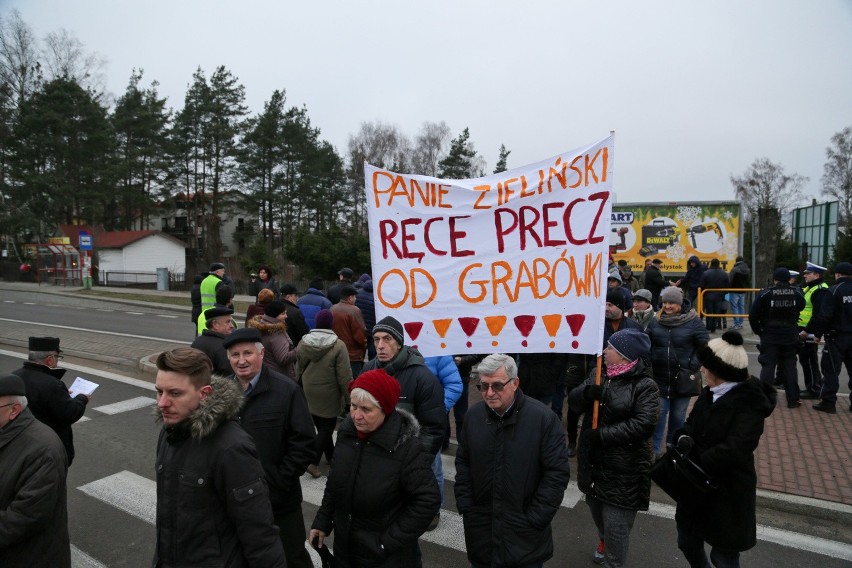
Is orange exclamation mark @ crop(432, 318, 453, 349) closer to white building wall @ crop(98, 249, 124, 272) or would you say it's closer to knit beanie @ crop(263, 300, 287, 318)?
knit beanie @ crop(263, 300, 287, 318)

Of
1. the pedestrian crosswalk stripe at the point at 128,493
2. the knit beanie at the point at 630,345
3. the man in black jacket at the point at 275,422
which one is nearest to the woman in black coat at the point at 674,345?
the knit beanie at the point at 630,345

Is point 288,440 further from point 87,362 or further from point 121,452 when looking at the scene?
point 87,362

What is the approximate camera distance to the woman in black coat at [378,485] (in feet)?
9.11

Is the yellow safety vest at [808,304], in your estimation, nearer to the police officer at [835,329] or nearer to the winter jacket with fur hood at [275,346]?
the police officer at [835,329]

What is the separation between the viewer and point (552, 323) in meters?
4.32

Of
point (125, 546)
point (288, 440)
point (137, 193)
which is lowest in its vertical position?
point (125, 546)

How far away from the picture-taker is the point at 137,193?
4303cm

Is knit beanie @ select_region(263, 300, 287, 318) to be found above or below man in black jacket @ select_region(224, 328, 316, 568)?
above

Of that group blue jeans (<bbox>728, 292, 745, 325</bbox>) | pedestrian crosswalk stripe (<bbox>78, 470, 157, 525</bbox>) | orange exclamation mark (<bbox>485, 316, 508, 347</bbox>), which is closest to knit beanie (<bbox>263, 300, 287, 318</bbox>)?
pedestrian crosswalk stripe (<bbox>78, 470, 157, 525</bbox>)

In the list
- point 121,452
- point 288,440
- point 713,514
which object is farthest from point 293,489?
point 121,452

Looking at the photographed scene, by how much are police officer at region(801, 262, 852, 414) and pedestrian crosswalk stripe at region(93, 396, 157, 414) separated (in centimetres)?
930

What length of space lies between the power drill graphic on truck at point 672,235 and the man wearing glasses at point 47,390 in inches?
769

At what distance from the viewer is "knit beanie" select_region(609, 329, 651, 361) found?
3.53 m

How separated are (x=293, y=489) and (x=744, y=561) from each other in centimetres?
326
